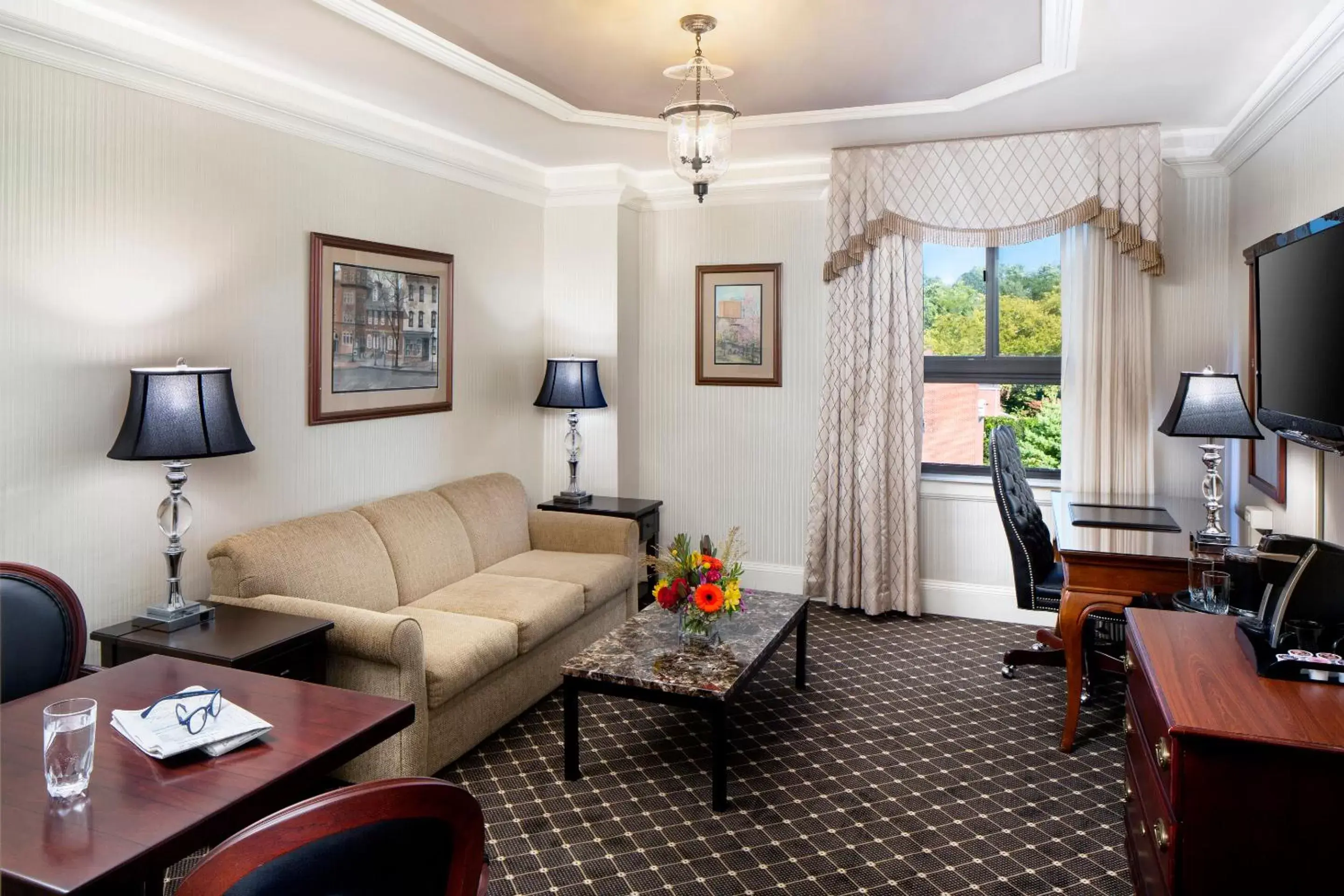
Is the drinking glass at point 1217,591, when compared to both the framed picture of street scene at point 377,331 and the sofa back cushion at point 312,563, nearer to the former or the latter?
the sofa back cushion at point 312,563

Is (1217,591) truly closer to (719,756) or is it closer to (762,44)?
(719,756)

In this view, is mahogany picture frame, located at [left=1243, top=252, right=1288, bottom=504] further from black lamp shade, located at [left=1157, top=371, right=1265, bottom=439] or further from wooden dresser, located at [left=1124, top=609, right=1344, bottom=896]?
wooden dresser, located at [left=1124, top=609, right=1344, bottom=896]

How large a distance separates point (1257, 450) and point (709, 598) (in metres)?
2.62

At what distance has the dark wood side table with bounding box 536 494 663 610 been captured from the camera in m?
4.95

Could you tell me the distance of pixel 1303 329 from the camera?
2607 mm

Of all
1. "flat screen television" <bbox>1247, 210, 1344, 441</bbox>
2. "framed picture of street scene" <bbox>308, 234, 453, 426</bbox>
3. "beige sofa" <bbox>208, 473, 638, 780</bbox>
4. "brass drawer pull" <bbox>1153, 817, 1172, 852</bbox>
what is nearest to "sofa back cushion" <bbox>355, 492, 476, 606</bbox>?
"beige sofa" <bbox>208, 473, 638, 780</bbox>

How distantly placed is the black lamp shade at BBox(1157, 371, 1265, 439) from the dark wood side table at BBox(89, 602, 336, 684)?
11.5ft

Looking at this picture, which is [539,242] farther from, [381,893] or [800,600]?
[381,893]

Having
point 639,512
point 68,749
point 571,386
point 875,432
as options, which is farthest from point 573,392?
point 68,749

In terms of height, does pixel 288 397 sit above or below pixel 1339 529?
above

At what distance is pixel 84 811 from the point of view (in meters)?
Answer: 1.49

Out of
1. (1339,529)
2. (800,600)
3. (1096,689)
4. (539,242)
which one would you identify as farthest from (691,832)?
(539,242)

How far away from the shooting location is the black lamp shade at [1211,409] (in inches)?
145

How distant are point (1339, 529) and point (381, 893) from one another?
3172 millimetres
